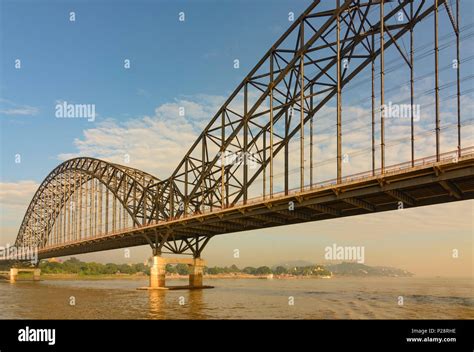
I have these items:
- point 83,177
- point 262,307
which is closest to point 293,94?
point 262,307

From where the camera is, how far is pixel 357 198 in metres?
42.5

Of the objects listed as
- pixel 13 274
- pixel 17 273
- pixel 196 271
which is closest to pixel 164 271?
pixel 196 271

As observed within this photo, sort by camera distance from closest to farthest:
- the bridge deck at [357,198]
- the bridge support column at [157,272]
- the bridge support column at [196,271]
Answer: the bridge deck at [357,198], the bridge support column at [157,272], the bridge support column at [196,271]

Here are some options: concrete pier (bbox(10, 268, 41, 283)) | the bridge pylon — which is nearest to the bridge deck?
the bridge pylon

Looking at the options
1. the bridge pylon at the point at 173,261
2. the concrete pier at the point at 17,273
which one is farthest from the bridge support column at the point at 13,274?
the bridge pylon at the point at 173,261

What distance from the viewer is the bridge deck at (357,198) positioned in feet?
114

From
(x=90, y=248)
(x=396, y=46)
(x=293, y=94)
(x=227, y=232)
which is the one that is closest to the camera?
(x=396, y=46)

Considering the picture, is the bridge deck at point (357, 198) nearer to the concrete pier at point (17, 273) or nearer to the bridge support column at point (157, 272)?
the bridge support column at point (157, 272)

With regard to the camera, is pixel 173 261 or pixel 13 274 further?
pixel 13 274

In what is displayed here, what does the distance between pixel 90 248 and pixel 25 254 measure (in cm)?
5896

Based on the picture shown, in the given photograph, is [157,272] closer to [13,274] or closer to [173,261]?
[173,261]

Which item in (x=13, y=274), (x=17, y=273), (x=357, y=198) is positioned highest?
(x=357, y=198)
